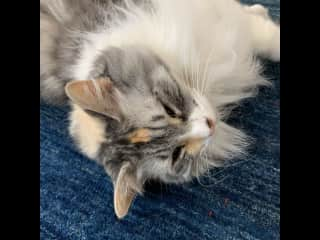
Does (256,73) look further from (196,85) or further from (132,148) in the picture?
(132,148)

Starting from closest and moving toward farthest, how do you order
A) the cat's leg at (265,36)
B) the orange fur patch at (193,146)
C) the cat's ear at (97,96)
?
1. the cat's ear at (97,96)
2. the orange fur patch at (193,146)
3. the cat's leg at (265,36)

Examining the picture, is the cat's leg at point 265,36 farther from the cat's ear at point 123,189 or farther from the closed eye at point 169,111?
the cat's ear at point 123,189

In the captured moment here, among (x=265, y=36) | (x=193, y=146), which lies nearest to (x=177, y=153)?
(x=193, y=146)

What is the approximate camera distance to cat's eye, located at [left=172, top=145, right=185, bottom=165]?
102cm

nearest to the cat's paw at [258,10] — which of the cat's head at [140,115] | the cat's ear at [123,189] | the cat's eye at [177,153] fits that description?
the cat's head at [140,115]

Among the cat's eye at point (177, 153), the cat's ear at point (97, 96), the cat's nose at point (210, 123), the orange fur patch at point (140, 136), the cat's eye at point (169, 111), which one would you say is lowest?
the cat's eye at point (177, 153)

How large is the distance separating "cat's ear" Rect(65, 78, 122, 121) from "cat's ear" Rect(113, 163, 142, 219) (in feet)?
0.55

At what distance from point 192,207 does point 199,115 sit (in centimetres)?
38

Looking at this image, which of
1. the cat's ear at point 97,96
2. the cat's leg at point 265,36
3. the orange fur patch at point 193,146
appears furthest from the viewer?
the cat's leg at point 265,36

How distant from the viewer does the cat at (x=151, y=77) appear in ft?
3.15

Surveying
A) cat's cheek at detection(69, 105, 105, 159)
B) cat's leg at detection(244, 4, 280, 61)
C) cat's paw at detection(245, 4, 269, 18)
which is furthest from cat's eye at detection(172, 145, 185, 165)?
cat's paw at detection(245, 4, 269, 18)

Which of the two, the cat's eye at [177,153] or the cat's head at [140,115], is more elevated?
the cat's head at [140,115]

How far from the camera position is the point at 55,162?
4.34 ft

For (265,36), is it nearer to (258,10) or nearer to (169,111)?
(258,10)
